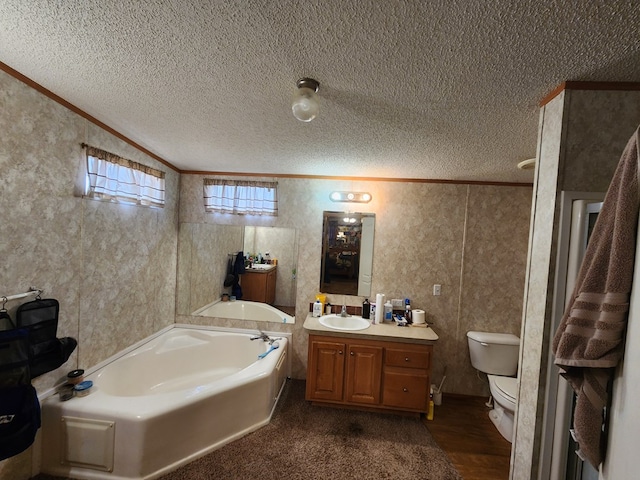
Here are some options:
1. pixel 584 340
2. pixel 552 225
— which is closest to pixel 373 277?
pixel 552 225

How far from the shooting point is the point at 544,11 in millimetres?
762

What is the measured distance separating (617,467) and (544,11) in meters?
1.29

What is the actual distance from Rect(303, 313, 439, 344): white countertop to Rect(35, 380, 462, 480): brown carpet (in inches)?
28.7

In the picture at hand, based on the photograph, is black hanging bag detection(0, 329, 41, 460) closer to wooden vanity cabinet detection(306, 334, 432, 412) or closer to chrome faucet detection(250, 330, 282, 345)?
chrome faucet detection(250, 330, 282, 345)

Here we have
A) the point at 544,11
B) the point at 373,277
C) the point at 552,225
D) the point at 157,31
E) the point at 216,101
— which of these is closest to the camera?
the point at 544,11

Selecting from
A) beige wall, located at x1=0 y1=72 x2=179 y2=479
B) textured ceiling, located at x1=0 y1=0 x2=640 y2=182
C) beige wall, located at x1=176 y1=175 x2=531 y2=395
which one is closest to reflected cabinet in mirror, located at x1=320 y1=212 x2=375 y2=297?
beige wall, located at x1=176 y1=175 x2=531 y2=395

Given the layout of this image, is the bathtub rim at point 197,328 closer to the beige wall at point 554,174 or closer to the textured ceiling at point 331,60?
the textured ceiling at point 331,60

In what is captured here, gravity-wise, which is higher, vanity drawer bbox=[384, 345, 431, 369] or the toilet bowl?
vanity drawer bbox=[384, 345, 431, 369]

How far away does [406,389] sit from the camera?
2.29 metres

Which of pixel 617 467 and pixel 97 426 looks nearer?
pixel 617 467

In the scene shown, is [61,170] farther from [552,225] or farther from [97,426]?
[552,225]

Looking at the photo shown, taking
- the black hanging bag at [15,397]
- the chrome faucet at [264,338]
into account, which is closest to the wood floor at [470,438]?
the chrome faucet at [264,338]

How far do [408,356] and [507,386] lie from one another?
87 centimetres

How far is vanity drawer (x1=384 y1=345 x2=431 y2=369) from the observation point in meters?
2.28
